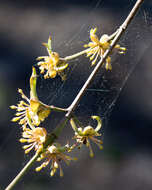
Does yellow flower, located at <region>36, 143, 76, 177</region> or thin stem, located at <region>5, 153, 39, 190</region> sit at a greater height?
thin stem, located at <region>5, 153, 39, 190</region>

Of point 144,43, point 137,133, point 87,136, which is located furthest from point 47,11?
point 87,136

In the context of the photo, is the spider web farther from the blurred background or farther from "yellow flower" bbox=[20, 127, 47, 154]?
"yellow flower" bbox=[20, 127, 47, 154]

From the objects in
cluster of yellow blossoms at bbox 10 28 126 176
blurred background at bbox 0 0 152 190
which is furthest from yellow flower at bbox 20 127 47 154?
blurred background at bbox 0 0 152 190

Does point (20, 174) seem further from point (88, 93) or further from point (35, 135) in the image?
point (88, 93)

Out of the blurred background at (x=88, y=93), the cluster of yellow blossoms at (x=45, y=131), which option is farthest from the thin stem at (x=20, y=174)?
the blurred background at (x=88, y=93)

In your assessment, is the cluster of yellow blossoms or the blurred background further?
the blurred background

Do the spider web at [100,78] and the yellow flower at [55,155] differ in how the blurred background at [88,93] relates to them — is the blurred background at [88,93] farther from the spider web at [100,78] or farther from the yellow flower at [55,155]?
the yellow flower at [55,155]

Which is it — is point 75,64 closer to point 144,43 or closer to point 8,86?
point 144,43

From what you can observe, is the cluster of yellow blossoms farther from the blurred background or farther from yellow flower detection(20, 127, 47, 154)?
the blurred background
